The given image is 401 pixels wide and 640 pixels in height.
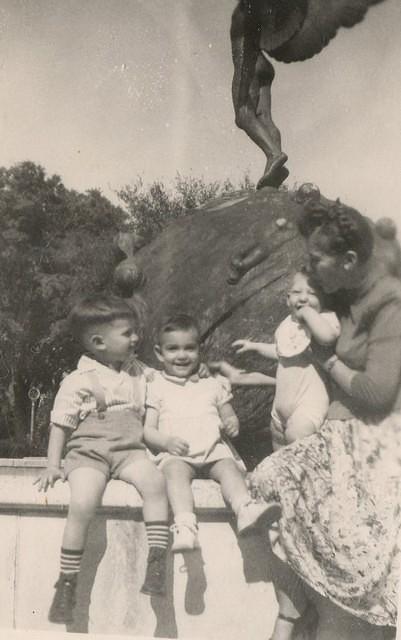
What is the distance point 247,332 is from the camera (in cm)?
423

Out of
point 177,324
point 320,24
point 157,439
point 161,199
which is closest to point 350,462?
point 157,439

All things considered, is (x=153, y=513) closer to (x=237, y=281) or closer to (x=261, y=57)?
(x=237, y=281)

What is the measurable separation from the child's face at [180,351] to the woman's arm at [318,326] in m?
0.46

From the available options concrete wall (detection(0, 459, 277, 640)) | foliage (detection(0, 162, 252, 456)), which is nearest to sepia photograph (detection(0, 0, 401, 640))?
concrete wall (detection(0, 459, 277, 640))

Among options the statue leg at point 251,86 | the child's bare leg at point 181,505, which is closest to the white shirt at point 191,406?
the child's bare leg at point 181,505

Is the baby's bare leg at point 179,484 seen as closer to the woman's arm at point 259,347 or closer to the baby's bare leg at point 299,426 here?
the baby's bare leg at point 299,426

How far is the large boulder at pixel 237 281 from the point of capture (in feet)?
13.9

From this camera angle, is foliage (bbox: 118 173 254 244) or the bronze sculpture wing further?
foliage (bbox: 118 173 254 244)

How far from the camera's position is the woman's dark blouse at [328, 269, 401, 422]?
3.86 meters

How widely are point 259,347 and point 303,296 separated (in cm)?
31

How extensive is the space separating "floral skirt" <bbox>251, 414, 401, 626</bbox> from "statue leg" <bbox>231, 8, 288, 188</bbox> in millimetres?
1861

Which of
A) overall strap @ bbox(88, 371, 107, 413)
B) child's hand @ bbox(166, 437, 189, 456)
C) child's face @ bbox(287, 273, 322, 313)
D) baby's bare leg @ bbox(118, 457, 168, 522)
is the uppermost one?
child's face @ bbox(287, 273, 322, 313)

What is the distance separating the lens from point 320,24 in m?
5.40

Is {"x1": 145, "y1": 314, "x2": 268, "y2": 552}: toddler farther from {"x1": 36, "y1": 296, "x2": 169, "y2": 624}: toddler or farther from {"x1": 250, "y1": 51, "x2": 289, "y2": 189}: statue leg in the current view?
{"x1": 250, "y1": 51, "x2": 289, "y2": 189}: statue leg
